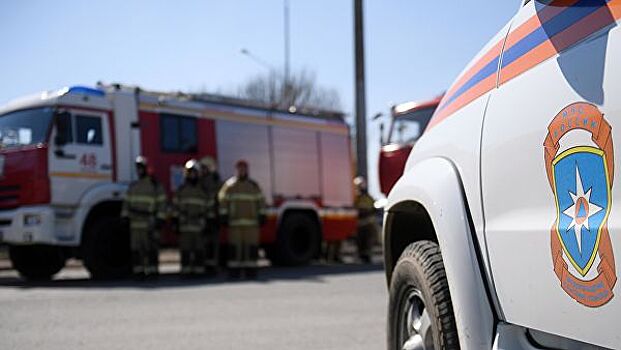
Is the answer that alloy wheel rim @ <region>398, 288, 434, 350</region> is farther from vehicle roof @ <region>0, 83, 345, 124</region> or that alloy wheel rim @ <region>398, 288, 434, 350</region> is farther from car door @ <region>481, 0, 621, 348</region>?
vehicle roof @ <region>0, 83, 345, 124</region>

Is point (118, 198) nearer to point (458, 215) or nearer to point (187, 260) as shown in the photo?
point (187, 260)

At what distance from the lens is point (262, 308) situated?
7812 mm

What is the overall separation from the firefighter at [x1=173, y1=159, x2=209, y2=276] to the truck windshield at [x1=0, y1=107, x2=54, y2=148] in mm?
2173

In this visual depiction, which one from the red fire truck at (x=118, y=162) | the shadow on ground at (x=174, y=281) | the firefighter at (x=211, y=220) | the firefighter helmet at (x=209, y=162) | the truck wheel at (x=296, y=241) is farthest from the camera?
the truck wheel at (x=296, y=241)

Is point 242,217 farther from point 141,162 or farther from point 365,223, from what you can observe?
point 365,223

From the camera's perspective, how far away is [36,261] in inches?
486

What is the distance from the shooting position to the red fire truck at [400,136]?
1423 centimetres

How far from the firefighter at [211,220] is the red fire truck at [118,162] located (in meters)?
0.65

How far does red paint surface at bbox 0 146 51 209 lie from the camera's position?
1102cm

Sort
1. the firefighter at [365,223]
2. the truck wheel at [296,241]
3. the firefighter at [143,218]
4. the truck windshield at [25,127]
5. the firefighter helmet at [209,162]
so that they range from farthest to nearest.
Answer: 1. the firefighter at [365,223]
2. the truck wheel at [296,241]
3. the firefighter helmet at [209,162]
4. the firefighter at [143,218]
5. the truck windshield at [25,127]

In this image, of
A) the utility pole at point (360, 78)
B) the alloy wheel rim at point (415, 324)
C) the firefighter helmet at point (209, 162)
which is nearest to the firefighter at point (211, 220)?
the firefighter helmet at point (209, 162)

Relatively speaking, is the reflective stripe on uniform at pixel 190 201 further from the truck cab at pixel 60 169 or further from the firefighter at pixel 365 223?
the firefighter at pixel 365 223

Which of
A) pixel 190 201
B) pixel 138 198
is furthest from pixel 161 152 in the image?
pixel 138 198

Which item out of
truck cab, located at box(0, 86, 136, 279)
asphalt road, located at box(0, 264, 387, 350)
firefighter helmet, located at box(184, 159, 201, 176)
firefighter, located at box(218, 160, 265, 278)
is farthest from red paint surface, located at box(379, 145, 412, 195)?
truck cab, located at box(0, 86, 136, 279)
